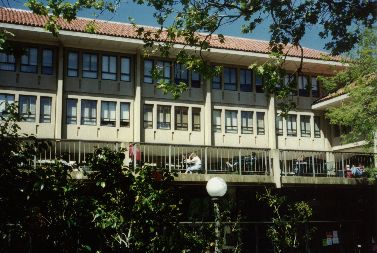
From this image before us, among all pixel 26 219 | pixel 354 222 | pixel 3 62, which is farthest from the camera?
pixel 3 62

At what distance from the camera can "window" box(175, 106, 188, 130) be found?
28.2 m

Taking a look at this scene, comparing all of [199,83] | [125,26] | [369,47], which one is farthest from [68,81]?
[369,47]

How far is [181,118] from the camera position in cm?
2833

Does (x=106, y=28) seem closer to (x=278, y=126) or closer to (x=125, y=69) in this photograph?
(x=125, y=69)

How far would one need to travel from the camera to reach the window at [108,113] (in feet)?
87.5

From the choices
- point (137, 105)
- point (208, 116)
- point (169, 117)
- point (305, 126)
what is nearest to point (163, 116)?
point (169, 117)

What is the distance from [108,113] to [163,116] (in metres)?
3.32

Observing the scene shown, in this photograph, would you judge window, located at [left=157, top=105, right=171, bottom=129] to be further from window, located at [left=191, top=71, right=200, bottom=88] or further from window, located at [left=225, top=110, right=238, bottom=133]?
window, located at [left=225, top=110, right=238, bottom=133]

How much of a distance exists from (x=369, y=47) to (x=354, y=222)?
Result: 8.63 metres

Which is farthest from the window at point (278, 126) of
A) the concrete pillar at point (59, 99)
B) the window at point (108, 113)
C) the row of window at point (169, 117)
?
the concrete pillar at point (59, 99)

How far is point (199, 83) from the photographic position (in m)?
29.3

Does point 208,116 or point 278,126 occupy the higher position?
point 208,116

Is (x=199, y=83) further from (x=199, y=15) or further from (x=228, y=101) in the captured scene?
(x=199, y=15)

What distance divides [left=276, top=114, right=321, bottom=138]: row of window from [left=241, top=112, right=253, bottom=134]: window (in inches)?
75.8
